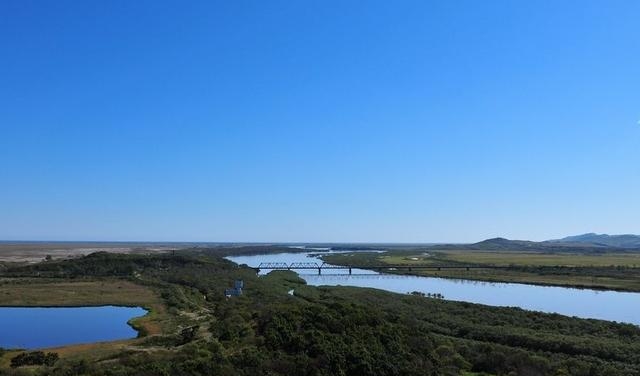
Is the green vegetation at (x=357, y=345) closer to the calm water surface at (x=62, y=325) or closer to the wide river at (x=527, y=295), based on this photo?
the calm water surface at (x=62, y=325)

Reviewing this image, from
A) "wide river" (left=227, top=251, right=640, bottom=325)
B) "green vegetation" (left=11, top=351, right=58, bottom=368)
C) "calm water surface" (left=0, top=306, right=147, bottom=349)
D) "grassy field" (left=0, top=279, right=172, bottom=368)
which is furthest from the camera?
"wide river" (left=227, top=251, right=640, bottom=325)

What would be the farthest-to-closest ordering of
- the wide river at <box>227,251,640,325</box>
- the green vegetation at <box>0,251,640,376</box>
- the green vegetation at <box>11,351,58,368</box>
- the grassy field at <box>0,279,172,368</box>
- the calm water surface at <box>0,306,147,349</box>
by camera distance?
1. the wide river at <box>227,251,640,325</box>
2. the calm water surface at <box>0,306,147,349</box>
3. the grassy field at <box>0,279,172,368</box>
4. the green vegetation at <box>11,351,58,368</box>
5. the green vegetation at <box>0,251,640,376</box>

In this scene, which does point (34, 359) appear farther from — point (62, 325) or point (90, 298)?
point (90, 298)

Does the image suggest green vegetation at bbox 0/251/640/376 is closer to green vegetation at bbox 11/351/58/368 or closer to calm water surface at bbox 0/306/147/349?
green vegetation at bbox 11/351/58/368

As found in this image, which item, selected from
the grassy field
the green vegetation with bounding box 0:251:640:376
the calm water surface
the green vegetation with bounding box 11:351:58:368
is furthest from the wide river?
the green vegetation with bounding box 11:351:58:368

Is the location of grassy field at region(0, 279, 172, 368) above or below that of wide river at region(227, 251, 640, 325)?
above

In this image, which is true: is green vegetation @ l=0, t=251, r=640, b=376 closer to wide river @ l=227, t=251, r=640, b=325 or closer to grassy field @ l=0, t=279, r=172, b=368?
grassy field @ l=0, t=279, r=172, b=368

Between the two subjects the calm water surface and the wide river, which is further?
the wide river
